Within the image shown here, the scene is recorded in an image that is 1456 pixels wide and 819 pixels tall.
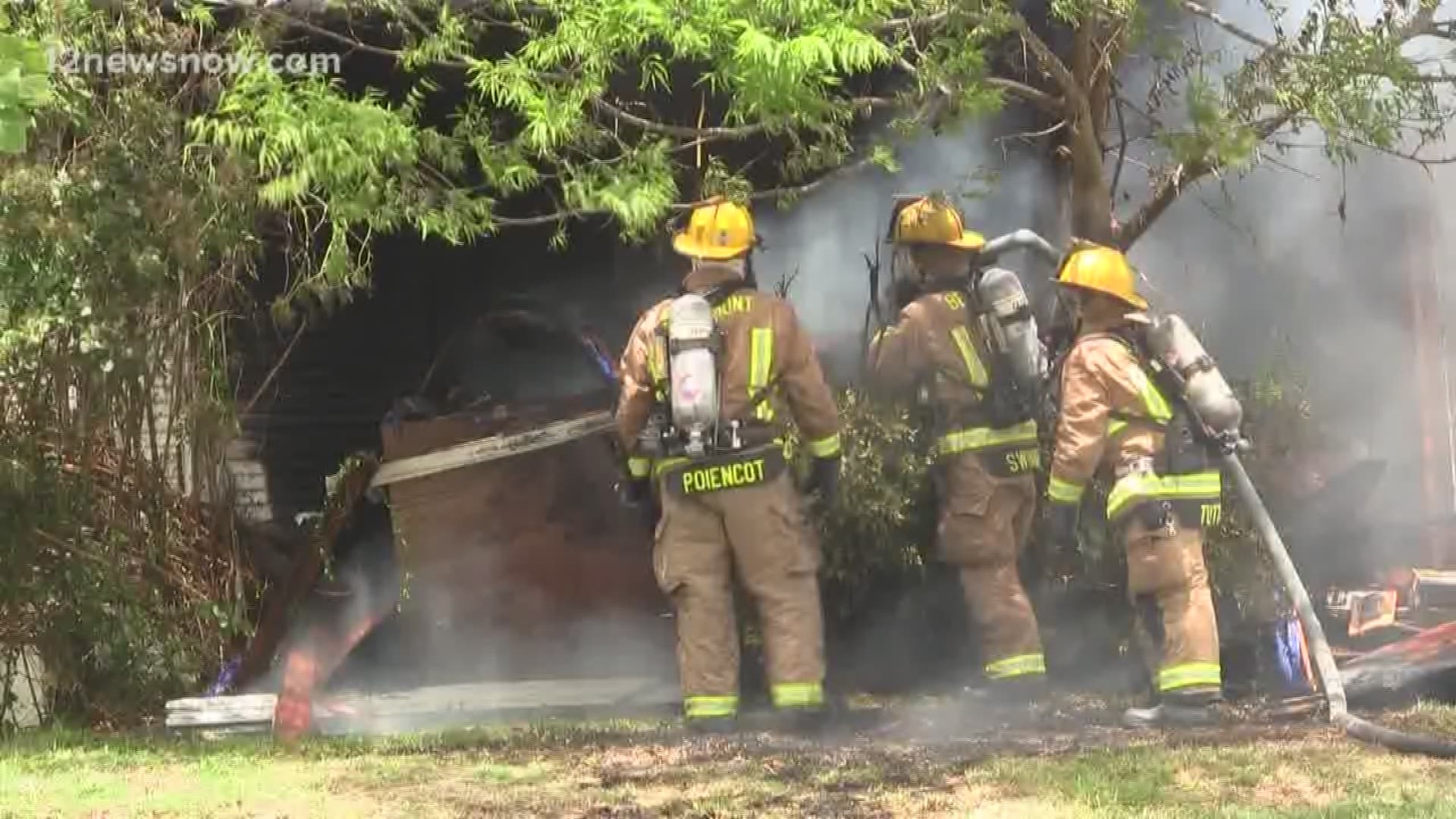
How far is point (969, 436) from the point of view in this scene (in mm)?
5672

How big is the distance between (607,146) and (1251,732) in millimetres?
3122

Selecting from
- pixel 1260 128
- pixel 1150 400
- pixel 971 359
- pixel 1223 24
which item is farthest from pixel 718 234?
pixel 1223 24

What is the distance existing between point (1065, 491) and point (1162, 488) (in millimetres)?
353

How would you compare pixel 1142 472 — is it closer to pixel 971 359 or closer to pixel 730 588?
pixel 971 359

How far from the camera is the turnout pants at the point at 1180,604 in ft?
17.0

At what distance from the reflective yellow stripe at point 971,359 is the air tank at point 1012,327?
0.29 ft

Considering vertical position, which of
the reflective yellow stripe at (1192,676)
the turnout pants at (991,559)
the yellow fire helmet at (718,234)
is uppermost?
the yellow fire helmet at (718,234)

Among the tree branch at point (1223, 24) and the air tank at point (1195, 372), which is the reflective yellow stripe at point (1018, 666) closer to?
the air tank at point (1195, 372)

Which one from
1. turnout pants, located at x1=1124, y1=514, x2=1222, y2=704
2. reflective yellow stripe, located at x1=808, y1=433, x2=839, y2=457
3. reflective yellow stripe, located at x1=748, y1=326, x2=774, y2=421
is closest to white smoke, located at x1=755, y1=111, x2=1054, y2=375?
reflective yellow stripe, located at x1=808, y1=433, x2=839, y2=457

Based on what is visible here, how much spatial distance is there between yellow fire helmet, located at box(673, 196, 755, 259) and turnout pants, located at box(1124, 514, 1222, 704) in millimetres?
1815

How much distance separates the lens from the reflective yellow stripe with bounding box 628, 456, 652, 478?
5.50m

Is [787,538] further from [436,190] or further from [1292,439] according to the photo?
[1292,439]

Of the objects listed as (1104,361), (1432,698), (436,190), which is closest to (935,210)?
(1104,361)

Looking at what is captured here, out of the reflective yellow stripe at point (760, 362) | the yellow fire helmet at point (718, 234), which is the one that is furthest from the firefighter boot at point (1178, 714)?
the yellow fire helmet at point (718, 234)
